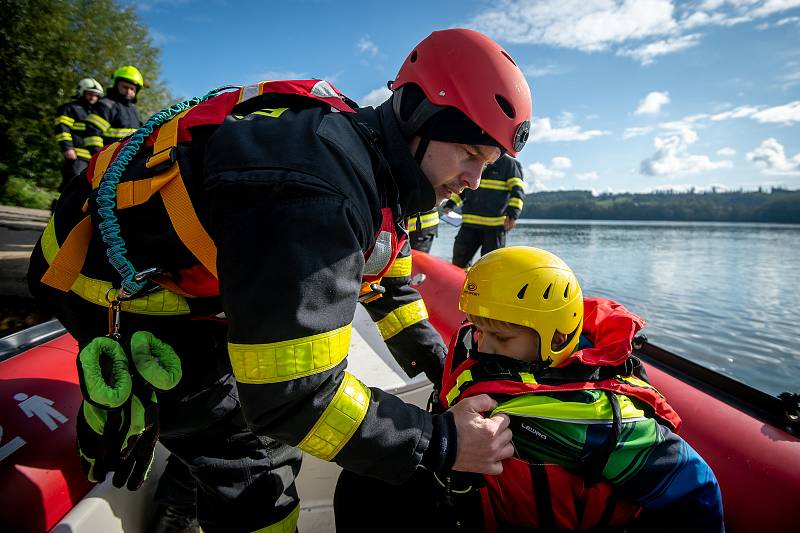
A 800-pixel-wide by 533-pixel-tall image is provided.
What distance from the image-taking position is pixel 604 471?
3.72 feet

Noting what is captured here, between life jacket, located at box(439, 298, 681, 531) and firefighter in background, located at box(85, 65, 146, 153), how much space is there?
223 inches

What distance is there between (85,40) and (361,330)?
2014 centimetres

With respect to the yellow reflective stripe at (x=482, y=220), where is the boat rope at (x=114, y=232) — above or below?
above

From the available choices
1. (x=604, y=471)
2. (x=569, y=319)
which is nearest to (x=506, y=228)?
(x=569, y=319)

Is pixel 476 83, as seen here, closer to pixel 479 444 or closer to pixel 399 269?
pixel 399 269

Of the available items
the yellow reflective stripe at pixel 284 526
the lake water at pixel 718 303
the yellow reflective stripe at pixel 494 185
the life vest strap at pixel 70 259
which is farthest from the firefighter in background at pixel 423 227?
the lake water at pixel 718 303

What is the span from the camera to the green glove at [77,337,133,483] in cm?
100

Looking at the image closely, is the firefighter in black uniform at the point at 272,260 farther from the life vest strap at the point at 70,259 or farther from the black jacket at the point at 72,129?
the black jacket at the point at 72,129

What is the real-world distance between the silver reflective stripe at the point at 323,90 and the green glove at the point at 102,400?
32.8 inches

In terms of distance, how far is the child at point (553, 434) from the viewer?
1.15 metres

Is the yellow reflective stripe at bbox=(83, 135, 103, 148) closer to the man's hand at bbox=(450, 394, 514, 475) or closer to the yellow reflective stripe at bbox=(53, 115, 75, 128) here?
the yellow reflective stripe at bbox=(53, 115, 75, 128)

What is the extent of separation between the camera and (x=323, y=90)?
1.19 meters

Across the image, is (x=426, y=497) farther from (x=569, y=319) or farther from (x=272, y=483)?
(x=569, y=319)

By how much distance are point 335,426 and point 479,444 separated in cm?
35
